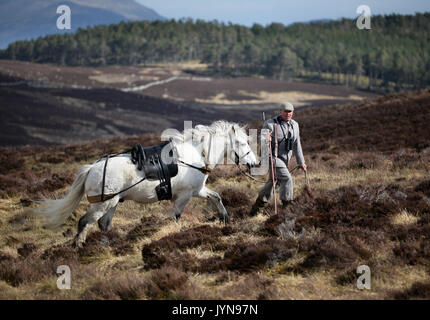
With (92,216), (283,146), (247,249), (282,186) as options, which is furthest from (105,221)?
(283,146)

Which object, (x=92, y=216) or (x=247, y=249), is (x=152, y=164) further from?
(x=247, y=249)

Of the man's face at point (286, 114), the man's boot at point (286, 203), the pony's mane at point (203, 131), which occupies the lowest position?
the man's boot at point (286, 203)

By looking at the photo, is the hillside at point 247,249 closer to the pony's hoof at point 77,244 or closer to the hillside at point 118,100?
the pony's hoof at point 77,244

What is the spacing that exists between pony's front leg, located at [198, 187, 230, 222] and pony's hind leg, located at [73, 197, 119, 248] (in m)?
1.65

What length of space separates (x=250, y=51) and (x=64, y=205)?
11938cm

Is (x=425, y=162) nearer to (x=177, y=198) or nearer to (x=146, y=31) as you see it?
(x=177, y=198)

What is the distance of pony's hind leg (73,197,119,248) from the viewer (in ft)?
23.5

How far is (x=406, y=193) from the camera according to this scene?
8703mm

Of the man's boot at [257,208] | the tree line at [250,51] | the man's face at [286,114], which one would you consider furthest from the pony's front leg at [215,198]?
the tree line at [250,51]

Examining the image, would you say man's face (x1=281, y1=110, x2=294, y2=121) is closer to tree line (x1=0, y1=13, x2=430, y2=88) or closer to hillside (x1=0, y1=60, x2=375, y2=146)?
hillside (x1=0, y1=60, x2=375, y2=146)

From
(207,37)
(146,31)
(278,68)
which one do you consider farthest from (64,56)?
(278,68)

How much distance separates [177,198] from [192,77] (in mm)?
95864

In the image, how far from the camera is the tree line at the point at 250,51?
111 metres

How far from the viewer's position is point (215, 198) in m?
8.06
